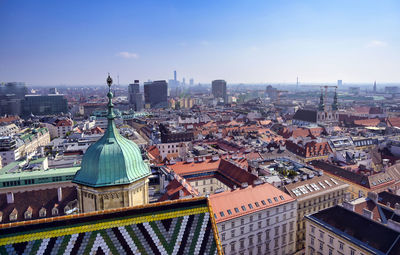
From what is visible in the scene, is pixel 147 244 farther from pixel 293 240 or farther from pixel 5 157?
pixel 5 157

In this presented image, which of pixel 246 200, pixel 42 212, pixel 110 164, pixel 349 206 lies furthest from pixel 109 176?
pixel 349 206

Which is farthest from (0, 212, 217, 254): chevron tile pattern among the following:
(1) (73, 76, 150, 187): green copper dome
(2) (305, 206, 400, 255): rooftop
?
(2) (305, 206, 400, 255): rooftop

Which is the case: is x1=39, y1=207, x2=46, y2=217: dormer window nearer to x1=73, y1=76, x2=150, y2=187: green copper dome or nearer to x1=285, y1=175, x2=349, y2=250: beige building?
x1=73, y1=76, x2=150, y2=187: green copper dome

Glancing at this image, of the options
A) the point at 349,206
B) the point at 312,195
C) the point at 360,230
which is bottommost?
the point at 312,195

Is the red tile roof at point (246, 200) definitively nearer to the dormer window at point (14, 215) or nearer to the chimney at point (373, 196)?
the chimney at point (373, 196)

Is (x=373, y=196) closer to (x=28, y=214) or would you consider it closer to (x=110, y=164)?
Answer: (x=110, y=164)

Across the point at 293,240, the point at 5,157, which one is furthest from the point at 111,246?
the point at 5,157
